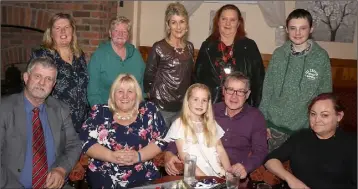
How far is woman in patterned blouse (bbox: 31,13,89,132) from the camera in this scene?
3104mm

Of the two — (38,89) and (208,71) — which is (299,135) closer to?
(208,71)

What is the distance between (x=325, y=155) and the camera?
95.7 inches

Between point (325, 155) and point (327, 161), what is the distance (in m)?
0.04

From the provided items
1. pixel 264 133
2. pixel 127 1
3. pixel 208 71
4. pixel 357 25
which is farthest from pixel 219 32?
pixel 357 25

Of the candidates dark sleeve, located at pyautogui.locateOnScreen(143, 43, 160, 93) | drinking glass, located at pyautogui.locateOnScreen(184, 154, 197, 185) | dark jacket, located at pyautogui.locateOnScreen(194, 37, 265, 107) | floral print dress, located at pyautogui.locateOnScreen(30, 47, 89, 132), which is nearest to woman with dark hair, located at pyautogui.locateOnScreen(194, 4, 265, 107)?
dark jacket, located at pyautogui.locateOnScreen(194, 37, 265, 107)

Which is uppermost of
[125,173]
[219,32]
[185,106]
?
[219,32]

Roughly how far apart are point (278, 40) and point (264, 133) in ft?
9.09

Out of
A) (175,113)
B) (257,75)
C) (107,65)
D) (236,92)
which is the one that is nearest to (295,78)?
(257,75)

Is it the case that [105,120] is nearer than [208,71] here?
Yes

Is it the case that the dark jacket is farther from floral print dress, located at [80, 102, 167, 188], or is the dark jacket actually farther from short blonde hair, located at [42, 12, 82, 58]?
short blonde hair, located at [42, 12, 82, 58]

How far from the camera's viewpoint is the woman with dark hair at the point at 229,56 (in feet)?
10.7

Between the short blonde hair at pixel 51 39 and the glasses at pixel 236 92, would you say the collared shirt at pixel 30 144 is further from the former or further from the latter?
the glasses at pixel 236 92

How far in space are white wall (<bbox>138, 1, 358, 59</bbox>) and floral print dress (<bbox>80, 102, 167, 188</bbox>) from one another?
2874 mm

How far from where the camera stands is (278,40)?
5.37m
